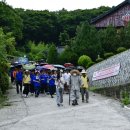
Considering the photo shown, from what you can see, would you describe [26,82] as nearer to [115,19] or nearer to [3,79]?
[3,79]

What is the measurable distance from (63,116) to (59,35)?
78086 mm

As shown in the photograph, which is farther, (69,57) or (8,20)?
(8,20)

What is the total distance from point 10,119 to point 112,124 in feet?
13.2

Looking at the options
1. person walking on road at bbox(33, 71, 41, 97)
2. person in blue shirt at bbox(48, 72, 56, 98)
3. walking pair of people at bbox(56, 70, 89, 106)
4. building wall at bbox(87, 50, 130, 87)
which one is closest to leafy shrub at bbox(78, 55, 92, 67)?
building wall at bbox(87, 50, 130, 87)

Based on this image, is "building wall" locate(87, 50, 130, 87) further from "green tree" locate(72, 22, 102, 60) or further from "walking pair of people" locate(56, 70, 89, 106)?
"green tree" locate(72, 22, 102, 60)

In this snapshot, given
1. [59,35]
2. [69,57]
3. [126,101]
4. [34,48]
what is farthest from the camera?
[59,35]

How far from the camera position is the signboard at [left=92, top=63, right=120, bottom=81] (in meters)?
29.5

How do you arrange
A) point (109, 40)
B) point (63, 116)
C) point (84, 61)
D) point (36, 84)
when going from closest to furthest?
point (63, 116)
point (36, 84)
point (84, 61)
point (109, 40)

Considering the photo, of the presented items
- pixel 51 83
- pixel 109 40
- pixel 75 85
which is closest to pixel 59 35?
pixel 109 40

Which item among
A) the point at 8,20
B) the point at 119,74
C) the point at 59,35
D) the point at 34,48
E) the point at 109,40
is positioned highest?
the point at 8,20

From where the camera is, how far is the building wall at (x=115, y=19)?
193 ft

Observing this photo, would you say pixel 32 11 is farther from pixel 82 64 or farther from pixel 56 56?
pixel 82 64

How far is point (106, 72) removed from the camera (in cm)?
3114

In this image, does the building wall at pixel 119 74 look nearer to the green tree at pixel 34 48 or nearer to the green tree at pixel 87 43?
the green tree at pixel 87 43
